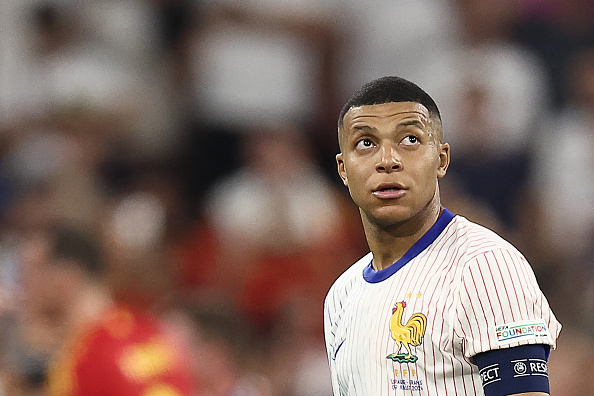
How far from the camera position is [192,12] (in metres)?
9.59

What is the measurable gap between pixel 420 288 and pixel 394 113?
19.7 inches

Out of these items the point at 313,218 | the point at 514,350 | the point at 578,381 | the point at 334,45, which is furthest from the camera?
the point at 334,45

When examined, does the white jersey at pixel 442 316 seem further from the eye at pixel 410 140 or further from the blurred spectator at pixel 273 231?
the blurred spectator at pixel 273 231

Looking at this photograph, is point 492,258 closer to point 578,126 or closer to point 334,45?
point 578,126

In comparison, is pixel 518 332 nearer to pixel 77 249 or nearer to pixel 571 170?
pixel 77 249

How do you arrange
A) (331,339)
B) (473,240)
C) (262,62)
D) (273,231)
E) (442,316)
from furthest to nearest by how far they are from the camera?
(262,62) < (273,231) < (331,339) < (473,240) < (442,316)

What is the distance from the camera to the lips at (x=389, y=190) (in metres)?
2.75

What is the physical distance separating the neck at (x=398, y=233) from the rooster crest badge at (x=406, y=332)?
0.79 ft

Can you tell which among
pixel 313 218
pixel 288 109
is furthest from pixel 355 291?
pixel 288 109

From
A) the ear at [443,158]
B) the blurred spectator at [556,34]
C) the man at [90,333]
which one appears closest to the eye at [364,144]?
the ear at [443,158]

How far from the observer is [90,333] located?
15.7 feet

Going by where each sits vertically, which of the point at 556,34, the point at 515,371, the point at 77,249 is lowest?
the point at 515,371

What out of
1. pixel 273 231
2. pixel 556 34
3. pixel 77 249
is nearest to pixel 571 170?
pixel 556 34

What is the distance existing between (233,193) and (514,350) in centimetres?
587
